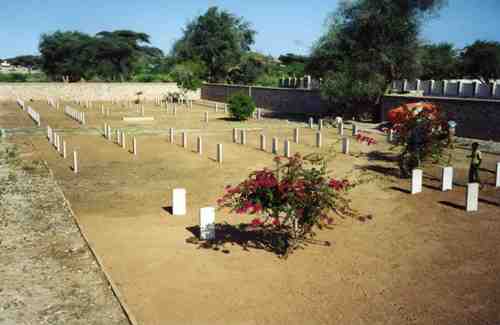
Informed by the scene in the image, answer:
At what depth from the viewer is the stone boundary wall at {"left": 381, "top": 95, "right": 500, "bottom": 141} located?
72.4 feet

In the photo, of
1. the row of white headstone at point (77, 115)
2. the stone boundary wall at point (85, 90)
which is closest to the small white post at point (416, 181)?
the row of white headstone at point (77, 115)

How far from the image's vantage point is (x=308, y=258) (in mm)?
8062

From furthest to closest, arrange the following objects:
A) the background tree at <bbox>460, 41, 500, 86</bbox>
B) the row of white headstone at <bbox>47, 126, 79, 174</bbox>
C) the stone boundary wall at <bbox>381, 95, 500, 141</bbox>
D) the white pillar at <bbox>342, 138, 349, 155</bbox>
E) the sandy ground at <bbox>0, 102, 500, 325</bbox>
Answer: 1. the background tree at <bbox>460, 41, 500, 86</bbox>
2. the stone boundary wall at <bbox>381, 95, 500, 141</bbox>
3. the white pillar at <bbox>342, 138, 349, 155</bbox>
4. the row of white headstone at <bbox>47, 126, 79, 174</bbox>
5. the sandy ground at <bbox>0, 102, 500, 325</bbox>

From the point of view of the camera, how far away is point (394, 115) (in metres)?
14.8

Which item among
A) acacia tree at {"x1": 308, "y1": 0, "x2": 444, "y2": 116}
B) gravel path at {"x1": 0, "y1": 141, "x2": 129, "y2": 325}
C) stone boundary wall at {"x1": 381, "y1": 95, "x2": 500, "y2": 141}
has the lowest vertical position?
gravel path at {"x1": 0, "y1": 141, "x2": 129, "y2": 325}

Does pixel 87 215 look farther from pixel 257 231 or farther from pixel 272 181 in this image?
pixel 272 181

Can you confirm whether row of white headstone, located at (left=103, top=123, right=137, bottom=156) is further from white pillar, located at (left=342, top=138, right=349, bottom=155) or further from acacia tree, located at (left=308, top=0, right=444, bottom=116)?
acacia tree, located at (left=308, top=0, right=444, bottom=116)

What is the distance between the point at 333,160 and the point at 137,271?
10799mm

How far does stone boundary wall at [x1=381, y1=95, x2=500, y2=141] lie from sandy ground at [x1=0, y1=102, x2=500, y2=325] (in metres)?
7.62

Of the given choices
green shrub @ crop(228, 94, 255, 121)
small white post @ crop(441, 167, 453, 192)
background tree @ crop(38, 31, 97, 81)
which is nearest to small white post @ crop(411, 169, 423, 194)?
small white post @ crop(441, 167, 453, 192)

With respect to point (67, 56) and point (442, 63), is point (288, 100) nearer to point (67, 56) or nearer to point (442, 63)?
point (442, 63)

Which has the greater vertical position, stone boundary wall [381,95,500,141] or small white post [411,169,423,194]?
stone boundary wall [381,95,500,141]

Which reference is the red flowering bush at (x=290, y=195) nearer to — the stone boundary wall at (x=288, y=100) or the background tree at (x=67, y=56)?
the stone boundary wall at (x=288, y=100)

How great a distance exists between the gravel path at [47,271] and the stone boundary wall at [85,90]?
41.1m
